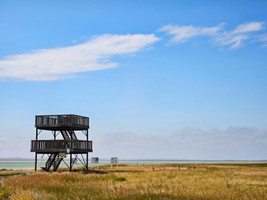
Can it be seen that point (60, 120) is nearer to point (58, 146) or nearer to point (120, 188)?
point (58, 146)

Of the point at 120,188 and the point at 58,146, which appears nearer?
the point at 120,188

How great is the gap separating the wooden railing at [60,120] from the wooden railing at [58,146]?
2.10 meters

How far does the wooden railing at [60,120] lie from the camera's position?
3978cm

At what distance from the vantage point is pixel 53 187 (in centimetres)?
1845

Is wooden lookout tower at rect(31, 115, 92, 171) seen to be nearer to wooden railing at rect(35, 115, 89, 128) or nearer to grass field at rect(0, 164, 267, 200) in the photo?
wooden railing at rect(35, 115, 89, 128)

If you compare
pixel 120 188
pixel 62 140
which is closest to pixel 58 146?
pixel 62 140

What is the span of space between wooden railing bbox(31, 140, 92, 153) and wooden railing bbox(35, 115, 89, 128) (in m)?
2.10

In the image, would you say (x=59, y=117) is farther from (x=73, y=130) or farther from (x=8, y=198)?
(x=8, y=198)

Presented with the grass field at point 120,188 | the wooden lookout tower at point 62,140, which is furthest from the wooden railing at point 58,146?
the grass field at point 120,188

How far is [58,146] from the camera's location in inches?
1575

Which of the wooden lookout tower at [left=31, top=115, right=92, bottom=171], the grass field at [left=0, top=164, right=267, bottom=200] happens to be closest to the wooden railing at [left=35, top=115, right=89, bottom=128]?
the wooden lookout tower at [left=31, top=115, right=92, bottom=171]

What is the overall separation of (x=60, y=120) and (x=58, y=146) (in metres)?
3.12

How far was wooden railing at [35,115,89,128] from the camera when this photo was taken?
131 feet

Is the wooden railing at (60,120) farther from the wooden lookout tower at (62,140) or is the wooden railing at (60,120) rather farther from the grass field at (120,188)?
the grass field at (120,188)
